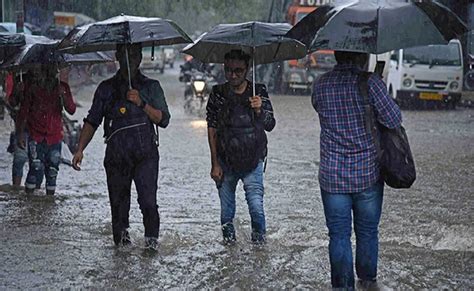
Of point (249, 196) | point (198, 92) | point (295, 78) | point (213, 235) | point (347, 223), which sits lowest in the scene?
point (295, 78)

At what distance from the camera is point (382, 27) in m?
5.70

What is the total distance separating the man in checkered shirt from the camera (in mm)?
5789

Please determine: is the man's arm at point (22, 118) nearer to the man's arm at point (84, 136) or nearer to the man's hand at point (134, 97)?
the man's arm at point (84, 136)

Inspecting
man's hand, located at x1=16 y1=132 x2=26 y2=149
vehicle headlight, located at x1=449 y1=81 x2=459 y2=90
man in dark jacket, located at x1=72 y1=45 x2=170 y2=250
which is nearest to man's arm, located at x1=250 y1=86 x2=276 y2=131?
man in dark jacket, located at x1=72 y1=45 x2=170 y2=250

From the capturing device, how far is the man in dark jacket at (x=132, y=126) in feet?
23.7

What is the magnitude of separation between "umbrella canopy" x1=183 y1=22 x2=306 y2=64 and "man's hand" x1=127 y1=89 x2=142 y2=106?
79cm

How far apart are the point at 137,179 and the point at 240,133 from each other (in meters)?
0.91

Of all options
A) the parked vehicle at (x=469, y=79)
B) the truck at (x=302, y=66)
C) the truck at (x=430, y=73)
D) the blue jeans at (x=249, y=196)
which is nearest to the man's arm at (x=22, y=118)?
the blue jeans at (x=249, y=196)

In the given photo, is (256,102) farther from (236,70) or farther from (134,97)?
(134,97)

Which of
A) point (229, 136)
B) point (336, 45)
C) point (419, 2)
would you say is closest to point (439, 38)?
point (419, 2)

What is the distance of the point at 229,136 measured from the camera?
734 cm

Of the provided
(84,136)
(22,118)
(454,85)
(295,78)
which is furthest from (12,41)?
(295,78)

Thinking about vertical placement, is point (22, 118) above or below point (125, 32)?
below

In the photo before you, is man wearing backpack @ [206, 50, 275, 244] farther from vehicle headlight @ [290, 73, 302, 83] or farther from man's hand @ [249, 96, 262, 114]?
vehicle headlight @ [290, 73, 302, 83]
